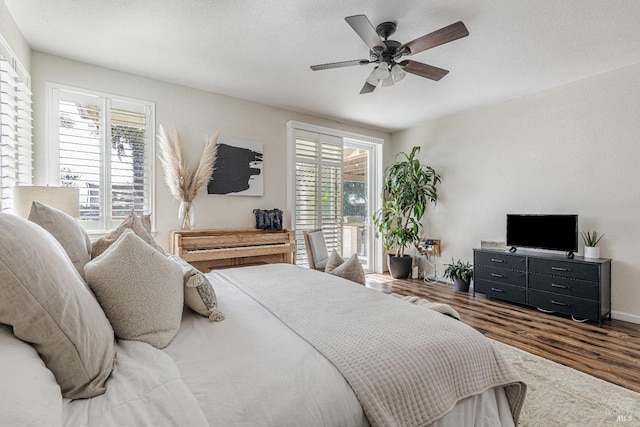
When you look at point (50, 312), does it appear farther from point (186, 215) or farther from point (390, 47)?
point (186, 215)

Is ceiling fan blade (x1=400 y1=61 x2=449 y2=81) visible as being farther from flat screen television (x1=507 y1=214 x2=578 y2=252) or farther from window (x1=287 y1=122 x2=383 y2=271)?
flat screen television (x1=507 y1=214 x2=578 y2=252)

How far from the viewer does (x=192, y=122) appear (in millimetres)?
3588

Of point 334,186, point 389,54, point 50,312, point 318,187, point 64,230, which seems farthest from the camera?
point 334,186

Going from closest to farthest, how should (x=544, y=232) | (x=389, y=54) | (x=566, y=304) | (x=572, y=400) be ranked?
(x=572, y=400) → (x=389, y=54) → (x=566, y=304) → (x=544, y=232)

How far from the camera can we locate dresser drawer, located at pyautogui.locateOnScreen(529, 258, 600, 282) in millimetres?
3045

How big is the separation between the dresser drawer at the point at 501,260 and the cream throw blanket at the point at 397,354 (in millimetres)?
2786

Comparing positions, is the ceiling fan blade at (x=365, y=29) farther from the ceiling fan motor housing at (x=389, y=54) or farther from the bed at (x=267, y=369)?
the bed at (x=267, y=369)

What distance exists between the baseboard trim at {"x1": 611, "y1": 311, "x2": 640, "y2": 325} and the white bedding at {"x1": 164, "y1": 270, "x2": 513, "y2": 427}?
3.06 meters

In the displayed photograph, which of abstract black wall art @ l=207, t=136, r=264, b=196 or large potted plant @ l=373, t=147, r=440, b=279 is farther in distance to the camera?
large potted plant @ l=373, t=147, r=440, b=279

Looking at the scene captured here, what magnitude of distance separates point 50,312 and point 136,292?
1.23 feet

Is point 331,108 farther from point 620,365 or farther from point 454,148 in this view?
point 620,365

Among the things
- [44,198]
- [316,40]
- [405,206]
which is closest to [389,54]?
[316,40]

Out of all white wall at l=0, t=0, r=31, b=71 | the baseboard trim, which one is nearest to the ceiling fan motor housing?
white wall at l=0, t=0, r=31, b=71

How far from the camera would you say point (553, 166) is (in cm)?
366
